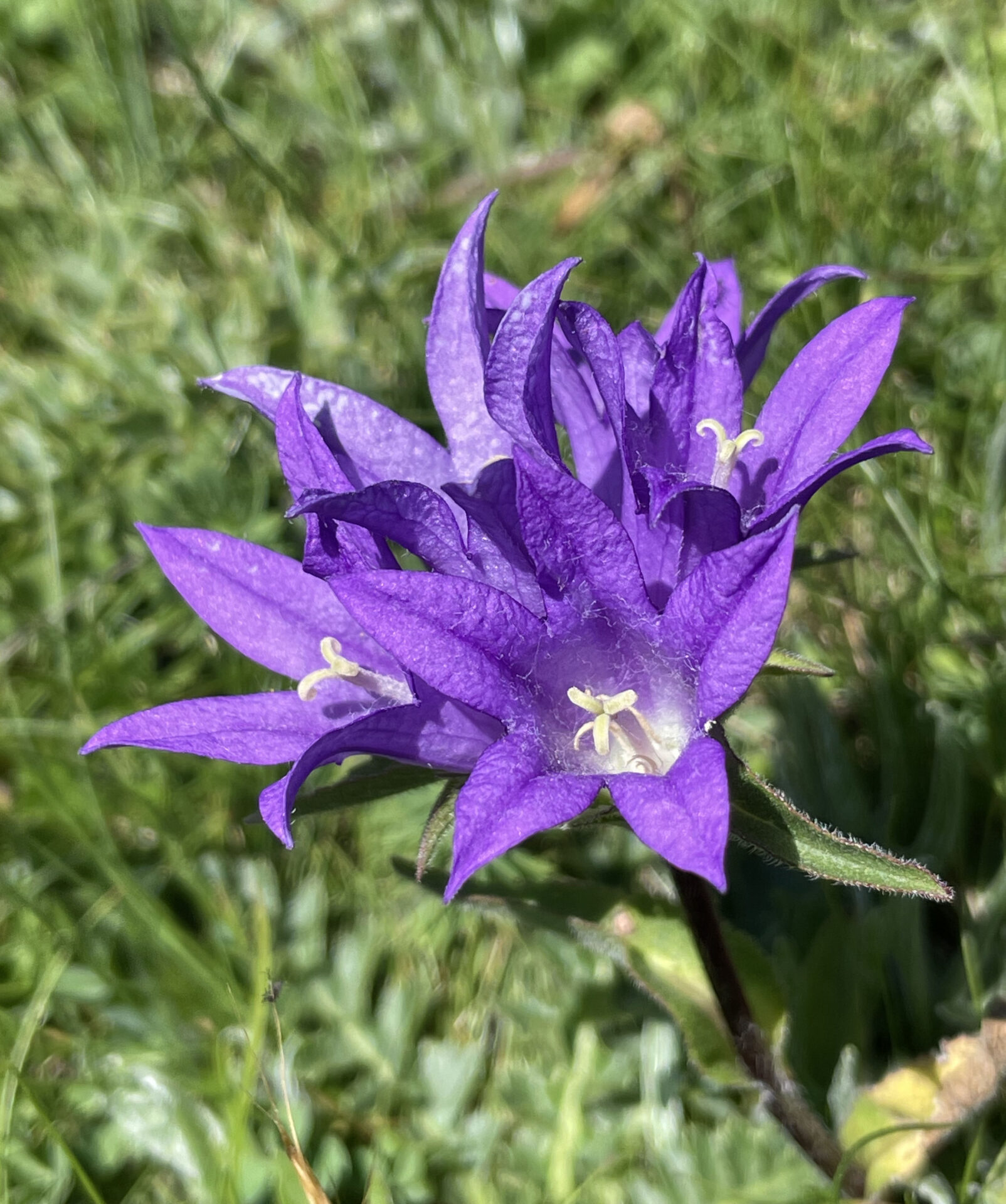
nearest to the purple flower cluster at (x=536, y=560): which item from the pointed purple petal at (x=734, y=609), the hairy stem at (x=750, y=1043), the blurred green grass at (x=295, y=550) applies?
the pointed purple petal at (x=734, y=609)

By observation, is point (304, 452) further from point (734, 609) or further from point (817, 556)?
point (817, 556)

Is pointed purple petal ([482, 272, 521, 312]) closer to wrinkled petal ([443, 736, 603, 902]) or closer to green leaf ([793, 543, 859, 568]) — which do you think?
green leaf ([793, 543, 859, 568])

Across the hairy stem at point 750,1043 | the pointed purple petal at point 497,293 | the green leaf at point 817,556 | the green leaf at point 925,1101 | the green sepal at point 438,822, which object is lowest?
the green leaf at point 925,1101

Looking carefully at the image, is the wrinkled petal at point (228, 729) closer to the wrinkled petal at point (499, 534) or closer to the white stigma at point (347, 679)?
the white stigma at point (347, 679)

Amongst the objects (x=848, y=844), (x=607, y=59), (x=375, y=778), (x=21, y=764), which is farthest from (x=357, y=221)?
(x=848, y=844)

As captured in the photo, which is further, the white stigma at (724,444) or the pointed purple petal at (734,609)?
the white stigma at (724,444)

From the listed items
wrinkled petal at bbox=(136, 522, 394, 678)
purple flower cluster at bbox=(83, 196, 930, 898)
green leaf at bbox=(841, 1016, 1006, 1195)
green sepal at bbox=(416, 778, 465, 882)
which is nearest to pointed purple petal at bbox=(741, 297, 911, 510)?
purple flower cluster at bbox=(83, 196, 930, 898)
